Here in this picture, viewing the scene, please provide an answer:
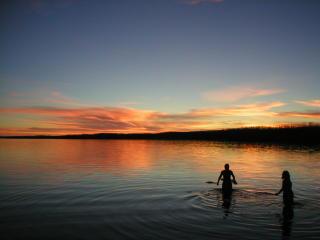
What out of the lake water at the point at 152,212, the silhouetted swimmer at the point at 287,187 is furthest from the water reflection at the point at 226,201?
the silhouetted swimmer at the point at 287,187

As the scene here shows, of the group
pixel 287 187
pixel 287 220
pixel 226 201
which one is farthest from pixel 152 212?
pixel 287 187

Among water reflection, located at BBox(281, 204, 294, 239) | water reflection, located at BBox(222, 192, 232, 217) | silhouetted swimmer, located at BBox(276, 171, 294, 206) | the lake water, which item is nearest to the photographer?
water reflection, located at BBox(281, 204, 294, 239)

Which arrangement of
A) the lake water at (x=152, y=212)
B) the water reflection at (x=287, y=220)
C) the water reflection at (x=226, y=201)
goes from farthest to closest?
the water reflection at (x=226, y=201) < the lake water at (x=152, y=212) < the water reflection at (x=287, y=220)

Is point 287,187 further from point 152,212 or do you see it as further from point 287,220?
point 152,212

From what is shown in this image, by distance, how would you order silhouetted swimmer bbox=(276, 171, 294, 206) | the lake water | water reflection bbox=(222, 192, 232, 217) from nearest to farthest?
the lake water
water reflection bbox=(222, 192, 232, 217)
silhouetted swimmer bbox=(276, 171, 294, 206)

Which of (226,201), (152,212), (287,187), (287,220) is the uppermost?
(287,187)

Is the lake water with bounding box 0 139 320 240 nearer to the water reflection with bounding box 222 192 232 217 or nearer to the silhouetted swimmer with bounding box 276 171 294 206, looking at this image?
the water reflection with bounding box 222 192 232 217

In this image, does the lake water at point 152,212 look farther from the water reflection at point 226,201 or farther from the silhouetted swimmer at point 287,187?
the silhouetted swimmer at point 287,187

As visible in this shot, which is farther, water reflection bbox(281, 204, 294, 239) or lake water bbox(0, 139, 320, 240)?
lake water bbox(0, 139, 320, 240)

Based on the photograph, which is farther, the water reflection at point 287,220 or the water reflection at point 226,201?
the water reflection at point 226,201

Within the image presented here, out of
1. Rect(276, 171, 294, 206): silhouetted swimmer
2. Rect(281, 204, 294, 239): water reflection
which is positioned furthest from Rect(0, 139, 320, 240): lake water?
Rect(276, 171, 294, 206): silhouetted swimmer

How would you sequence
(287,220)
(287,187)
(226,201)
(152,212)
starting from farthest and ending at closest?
1. (226,201)
2. (287,187)
3. (152,212)
4. (287,220)

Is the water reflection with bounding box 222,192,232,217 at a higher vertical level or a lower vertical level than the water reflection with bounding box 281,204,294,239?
lower

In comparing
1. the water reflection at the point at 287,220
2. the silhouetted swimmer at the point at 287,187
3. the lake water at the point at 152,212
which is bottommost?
the lake water at the point at 152,212
